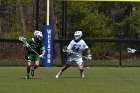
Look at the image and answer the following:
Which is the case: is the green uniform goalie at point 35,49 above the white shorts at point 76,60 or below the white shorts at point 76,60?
above

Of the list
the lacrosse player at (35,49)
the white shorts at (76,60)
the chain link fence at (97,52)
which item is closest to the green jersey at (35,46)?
the lacrosse player at (35,49)

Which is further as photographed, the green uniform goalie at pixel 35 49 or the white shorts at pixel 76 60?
the white shorts at pixel 76 60

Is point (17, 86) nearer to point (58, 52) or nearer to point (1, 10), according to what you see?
point (58, 52)

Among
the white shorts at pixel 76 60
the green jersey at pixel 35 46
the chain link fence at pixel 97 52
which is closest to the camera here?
the green jersey at pixel 35 46

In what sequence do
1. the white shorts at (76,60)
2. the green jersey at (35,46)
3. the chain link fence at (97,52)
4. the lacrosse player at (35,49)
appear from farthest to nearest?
the chain link fence at (97,52) < the white shorts at (76,60) < the green jersey at (35,46) < the lacrosse player at (35,49)

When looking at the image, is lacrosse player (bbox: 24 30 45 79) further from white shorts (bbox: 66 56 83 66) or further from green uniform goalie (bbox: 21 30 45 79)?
white shorts (bbox: 66 56 83 66)

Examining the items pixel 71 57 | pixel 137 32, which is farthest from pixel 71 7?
pixel 71 57

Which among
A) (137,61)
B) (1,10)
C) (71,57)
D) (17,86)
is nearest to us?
(17,86)

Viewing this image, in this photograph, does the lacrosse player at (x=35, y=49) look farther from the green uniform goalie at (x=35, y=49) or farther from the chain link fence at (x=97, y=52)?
the chain link fence at (x=97, y=52)

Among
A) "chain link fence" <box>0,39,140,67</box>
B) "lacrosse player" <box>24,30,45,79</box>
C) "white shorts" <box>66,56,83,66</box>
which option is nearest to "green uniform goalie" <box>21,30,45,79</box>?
"lacrosse player" <box>24,30,45,79</box>

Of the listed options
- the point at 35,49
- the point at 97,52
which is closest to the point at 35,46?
the point at 35,49

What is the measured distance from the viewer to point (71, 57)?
21953mm

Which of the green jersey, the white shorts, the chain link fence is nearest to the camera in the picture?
the green jersey

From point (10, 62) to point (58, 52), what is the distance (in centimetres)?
305
